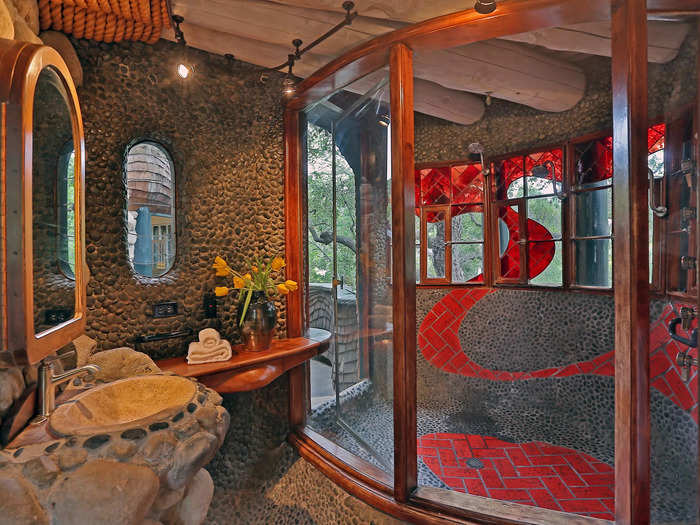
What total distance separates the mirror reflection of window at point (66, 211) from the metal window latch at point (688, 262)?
2.19 m

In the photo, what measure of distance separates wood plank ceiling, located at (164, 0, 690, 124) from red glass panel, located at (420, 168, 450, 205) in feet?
2.25

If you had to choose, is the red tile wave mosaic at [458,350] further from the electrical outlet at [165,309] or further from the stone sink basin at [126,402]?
the stone sink basin at [126,402]

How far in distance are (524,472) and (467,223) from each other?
6.08 feet

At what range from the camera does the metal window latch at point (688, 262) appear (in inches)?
51.2

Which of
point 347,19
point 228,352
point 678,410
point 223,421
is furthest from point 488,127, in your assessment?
point 223,421

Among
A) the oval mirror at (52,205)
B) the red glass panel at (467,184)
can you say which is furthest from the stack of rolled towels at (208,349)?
the red glass panel at (467,184)

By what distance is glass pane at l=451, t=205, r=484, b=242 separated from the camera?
9.93 feet

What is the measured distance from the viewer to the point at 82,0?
1.47 meters

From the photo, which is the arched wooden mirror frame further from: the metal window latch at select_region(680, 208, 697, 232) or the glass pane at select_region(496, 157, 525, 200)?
the glass pane at select_region(496, 157, 525, 200)

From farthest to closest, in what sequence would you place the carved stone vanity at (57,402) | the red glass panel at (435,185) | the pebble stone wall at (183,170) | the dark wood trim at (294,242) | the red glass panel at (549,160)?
1. the red glass panel at (435,185)
2. the red glass panel at (549,160)
3. the dark wood trim at (294,242)
4. the pebble stone wall at (183,170)
5. the carved stone vanity at (57,402)

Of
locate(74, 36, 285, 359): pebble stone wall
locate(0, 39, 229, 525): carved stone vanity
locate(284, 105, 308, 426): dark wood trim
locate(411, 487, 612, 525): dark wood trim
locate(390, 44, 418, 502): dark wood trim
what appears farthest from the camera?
locate(284, 105, 308, 426): dark wood trim

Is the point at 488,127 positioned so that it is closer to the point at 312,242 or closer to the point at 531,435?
the point at 312,242

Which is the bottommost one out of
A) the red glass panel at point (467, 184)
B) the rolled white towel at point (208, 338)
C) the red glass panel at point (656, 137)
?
the rolled white towel at point (208, 338)

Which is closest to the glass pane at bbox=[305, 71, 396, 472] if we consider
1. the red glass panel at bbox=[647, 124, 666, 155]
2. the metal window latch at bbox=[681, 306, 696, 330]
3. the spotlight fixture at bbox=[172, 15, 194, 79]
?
the spotlight fixture at bbox=[172, 15, 194, 79]
